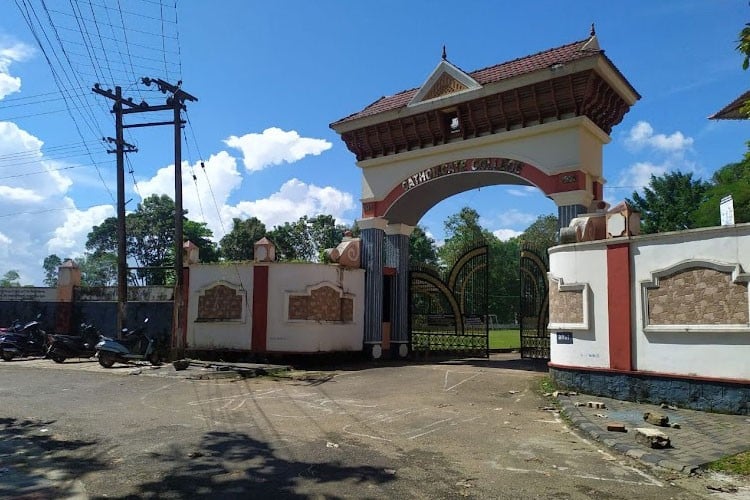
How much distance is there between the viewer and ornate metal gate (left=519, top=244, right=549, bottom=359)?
634 inches

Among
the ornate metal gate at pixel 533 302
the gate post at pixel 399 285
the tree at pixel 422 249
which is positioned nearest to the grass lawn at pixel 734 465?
the ornate metal gate at pixel 533 302

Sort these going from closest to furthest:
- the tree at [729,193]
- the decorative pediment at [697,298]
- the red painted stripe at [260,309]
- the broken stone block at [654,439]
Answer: the broken stone block at [654,439] < the decorative pediment at [697,298] < the red painted stripe at [260,309] < the tree at [729,193]

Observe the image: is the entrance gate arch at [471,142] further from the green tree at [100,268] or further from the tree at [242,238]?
the green tree at [100,268]

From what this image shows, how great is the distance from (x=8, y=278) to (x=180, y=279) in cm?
8918

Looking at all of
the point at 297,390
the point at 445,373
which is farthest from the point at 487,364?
the point at 297,390

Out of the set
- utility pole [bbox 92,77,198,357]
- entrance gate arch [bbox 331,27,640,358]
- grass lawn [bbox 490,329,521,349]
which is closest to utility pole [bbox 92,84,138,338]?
utility pole [bbox 92,77,198,357]

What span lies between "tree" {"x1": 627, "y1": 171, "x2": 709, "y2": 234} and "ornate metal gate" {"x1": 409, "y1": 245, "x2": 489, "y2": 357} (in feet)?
75.6

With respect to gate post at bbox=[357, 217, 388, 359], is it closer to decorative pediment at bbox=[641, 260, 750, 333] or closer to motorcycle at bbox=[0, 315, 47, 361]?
decorative pediment at bbox=[641, 260, 750, 333]

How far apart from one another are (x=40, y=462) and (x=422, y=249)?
44.0 meters

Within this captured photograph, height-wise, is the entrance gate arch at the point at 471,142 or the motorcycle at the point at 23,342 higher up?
the entrance gate arch at the point at 471,142

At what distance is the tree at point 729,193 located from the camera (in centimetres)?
2056

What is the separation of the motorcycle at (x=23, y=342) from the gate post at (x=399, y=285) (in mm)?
11175

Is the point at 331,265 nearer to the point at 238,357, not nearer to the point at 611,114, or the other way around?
the point at 238,357

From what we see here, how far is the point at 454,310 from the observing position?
17844mm
